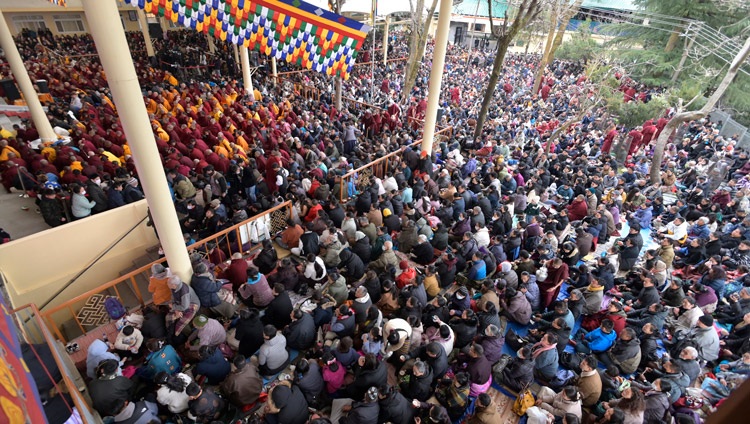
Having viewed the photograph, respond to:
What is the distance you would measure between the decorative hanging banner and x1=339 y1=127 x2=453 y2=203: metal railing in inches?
109

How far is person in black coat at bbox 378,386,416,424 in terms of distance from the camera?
4.44 meters

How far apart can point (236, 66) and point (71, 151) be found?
1391 cm

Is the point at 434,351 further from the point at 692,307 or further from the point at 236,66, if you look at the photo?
the point at 236,66

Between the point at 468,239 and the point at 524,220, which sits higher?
the point at 468,239

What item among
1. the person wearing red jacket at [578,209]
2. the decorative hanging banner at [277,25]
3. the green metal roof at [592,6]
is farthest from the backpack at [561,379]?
the green metal roof at [592,6]

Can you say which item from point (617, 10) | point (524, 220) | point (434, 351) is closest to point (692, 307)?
point (524, 220)

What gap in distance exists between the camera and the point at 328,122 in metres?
13.3

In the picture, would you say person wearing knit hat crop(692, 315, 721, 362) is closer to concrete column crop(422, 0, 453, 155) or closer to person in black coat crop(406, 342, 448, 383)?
person in black coat crop(406, 342, 448, 383)

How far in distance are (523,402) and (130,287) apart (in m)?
6.63

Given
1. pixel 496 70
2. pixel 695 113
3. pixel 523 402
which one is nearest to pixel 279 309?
pixel 523 402

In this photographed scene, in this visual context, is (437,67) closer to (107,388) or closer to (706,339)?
(706,339)

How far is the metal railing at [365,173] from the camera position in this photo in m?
9.38

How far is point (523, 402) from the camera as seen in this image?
5.09m

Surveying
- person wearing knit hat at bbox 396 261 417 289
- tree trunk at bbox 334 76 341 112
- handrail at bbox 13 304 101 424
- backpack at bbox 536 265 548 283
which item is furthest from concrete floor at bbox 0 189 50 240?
tree trunk at bbox 334 76 341 112
